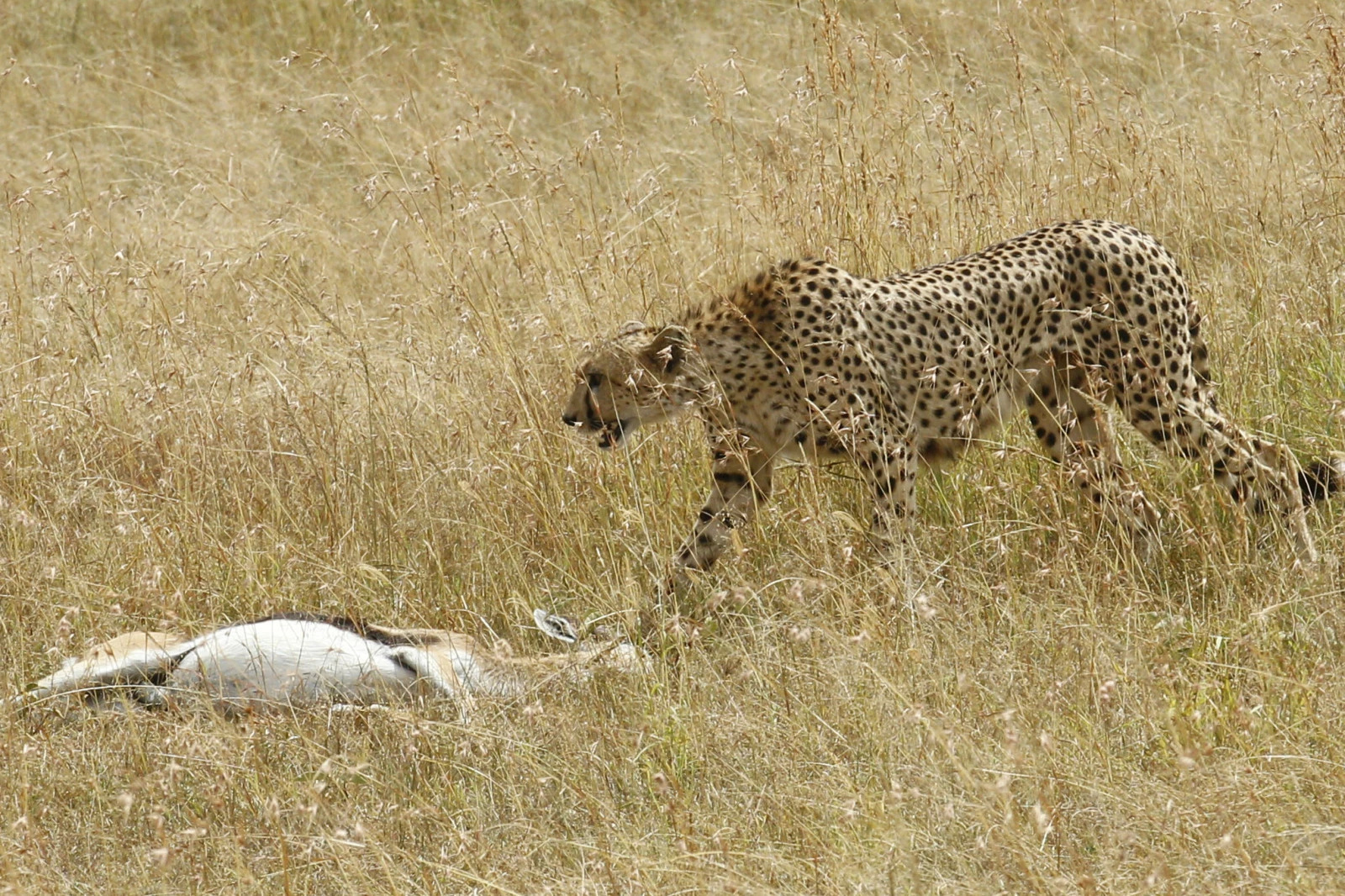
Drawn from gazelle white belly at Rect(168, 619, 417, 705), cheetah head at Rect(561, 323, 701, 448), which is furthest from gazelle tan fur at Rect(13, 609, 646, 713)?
cheetah head at Rect(561, 323, 701, 448)

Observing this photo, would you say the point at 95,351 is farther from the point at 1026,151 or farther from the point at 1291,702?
the point at 1291,702

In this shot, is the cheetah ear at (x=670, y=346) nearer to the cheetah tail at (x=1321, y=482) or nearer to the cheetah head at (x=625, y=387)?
the cheetah head at (x=625, y=387)

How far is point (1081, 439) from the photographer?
165 inches

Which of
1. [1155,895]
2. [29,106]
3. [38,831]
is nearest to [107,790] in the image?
[38,831]

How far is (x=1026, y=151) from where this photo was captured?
17.5 feet

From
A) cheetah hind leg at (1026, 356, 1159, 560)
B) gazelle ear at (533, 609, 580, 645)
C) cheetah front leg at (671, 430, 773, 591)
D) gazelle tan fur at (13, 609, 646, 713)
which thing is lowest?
gazelle tan fur at (13, 609, 646, 713)

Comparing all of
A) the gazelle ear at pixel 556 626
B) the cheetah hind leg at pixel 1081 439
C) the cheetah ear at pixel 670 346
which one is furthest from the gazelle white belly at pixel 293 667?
the cheetah hind leg at pixel 1081 439

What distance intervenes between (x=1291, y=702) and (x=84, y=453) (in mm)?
3251

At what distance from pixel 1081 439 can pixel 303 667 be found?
200 centimetres

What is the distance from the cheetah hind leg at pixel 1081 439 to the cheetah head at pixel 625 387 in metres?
0.83

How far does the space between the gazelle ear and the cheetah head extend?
0.48 m

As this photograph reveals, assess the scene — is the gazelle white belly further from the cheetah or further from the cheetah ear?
the cheetah ear

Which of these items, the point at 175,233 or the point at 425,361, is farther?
the point at 175,233

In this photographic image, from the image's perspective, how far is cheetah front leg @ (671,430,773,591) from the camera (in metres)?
3.77
